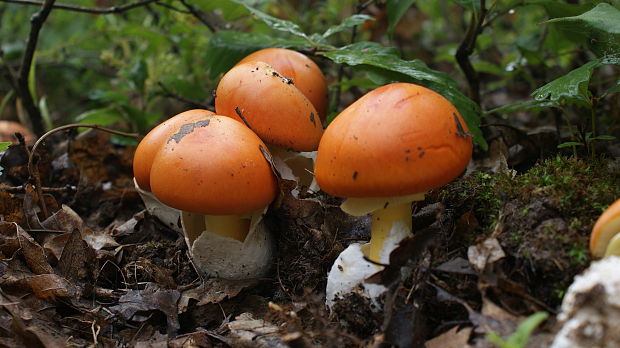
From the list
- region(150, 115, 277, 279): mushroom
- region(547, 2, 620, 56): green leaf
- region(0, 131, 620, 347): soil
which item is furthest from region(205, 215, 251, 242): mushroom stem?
region(547, 2, 620, 56): green leaf

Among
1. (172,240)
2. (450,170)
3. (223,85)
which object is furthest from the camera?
(172,240)

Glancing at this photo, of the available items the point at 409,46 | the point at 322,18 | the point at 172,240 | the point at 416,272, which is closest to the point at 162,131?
the point at 172,240

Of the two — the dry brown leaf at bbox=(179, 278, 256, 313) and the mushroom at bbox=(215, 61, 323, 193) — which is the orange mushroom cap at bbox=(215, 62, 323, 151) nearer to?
the mushroom at bbox=(215, 61, 323, 193)

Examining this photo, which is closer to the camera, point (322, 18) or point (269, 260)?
point (269, 260)

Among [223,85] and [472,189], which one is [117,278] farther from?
[472,189]

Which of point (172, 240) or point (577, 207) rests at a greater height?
point (577, 207)

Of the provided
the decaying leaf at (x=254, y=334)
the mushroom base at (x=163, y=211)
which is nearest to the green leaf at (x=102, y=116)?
the mushroom base at (x=163, y=211)

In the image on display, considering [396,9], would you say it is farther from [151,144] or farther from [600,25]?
[151,144]

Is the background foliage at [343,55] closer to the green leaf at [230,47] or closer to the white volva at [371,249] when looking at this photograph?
the green leaf at [230,47]
